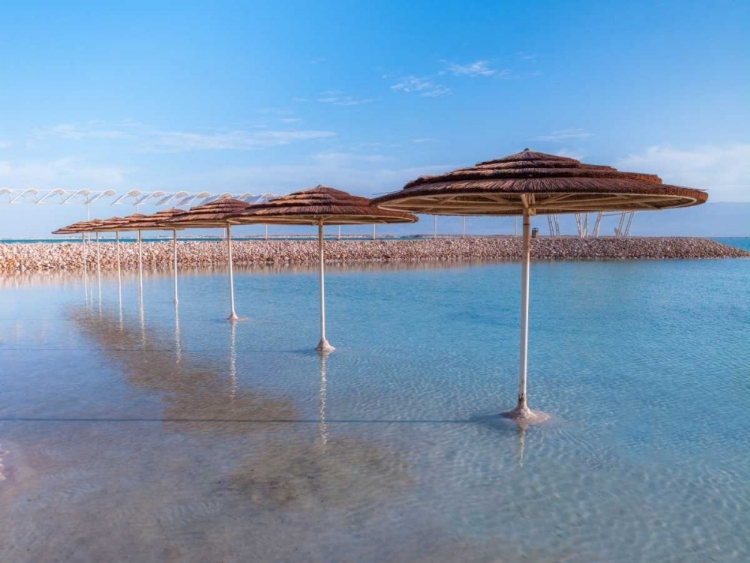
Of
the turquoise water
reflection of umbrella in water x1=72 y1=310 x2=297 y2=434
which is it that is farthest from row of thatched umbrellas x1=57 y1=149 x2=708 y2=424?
reflection of umbrella in water x1=72 y1=310 x2=297 y2=434

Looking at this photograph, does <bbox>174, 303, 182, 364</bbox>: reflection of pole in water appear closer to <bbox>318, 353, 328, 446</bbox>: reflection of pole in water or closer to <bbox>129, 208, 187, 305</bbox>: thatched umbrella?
<bbox>129, 208, 187, 305</bbox>: thatched umbrella

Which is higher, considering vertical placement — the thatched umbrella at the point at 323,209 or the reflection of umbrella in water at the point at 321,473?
the thatched umbrella at the point at 323,209

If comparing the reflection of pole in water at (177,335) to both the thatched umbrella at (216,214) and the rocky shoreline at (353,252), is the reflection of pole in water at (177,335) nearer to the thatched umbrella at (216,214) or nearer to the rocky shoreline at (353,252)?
the thatched umbrella at (216,214)

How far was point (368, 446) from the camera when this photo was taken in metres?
4.93

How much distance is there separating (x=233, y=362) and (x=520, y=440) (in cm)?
442

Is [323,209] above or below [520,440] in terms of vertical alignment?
above

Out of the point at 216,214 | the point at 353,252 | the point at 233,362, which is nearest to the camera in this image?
the point at 233,362

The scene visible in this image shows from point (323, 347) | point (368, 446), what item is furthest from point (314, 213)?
point (368, 446)

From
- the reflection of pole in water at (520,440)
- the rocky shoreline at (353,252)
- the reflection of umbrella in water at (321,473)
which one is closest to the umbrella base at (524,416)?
the reflection of pole in water at (520,440)

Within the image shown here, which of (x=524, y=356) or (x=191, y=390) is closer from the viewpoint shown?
(x=524, y=356)

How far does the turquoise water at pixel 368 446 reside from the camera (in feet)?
11.3

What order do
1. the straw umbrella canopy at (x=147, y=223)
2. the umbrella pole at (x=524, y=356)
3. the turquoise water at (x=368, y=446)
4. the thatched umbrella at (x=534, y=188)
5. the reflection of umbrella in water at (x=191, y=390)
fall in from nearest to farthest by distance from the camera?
the turquoise water at (x=368, y=446)
the thatched umbrella at (x=534, y=188)
the umbrella pole at (x=524, y=356)
the reflection of umbrella in water at (x=191, y=390)
the straw umbrella canopy at (x=147, y=223)

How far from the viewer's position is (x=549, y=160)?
5.07m

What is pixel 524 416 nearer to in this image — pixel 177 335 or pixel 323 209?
pixel 323 209
